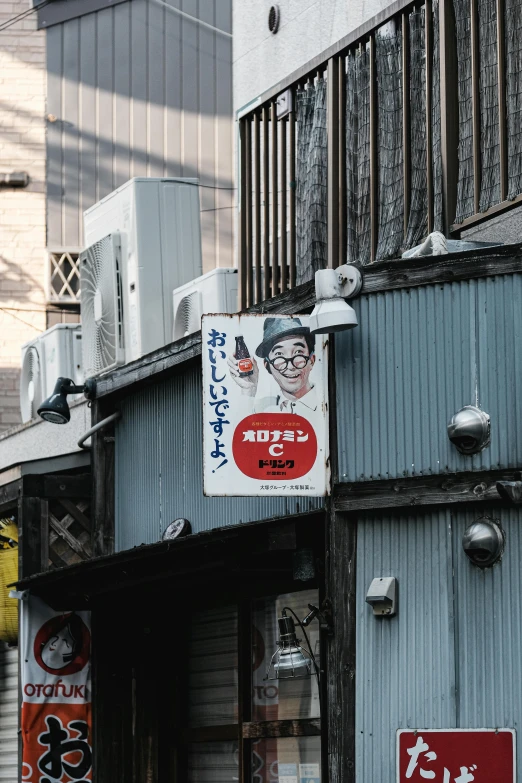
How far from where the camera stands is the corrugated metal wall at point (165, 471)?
11.2 meters

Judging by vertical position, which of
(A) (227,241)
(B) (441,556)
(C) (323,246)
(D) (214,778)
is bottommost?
(D) (214,778)

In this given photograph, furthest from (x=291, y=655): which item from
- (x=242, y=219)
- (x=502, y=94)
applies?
(x=502, y=94)

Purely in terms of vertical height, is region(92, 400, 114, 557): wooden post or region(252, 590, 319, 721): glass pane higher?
region(92, 400, 114, 557): wooden post

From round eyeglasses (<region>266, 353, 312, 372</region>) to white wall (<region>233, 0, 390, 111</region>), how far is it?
151 inches

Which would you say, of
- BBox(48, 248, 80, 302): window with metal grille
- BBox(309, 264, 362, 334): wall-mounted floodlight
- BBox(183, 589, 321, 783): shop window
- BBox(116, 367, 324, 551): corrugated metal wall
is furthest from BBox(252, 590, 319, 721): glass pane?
BBox(48, 248, 80, 302): window with metal grille

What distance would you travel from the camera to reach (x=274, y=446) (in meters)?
9.57

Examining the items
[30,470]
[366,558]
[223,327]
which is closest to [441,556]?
[366,558]

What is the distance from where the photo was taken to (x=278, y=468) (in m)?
9.54

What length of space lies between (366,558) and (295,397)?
1.19m

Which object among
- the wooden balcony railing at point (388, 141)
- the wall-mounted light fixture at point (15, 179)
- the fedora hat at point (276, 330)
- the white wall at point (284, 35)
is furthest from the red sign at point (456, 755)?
the wall-mounted light fixture at point (15, 179)

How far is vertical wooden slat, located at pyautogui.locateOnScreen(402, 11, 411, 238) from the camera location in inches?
411

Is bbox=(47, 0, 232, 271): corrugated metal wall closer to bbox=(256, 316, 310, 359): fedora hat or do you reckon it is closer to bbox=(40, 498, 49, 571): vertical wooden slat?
bbox=(40, 498, 49, 571): vertical wooden slat

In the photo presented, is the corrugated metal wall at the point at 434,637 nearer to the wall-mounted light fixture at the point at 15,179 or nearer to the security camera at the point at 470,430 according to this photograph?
the security camera at the point at 470,430

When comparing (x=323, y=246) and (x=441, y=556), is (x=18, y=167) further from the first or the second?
(x=441, y=556)
